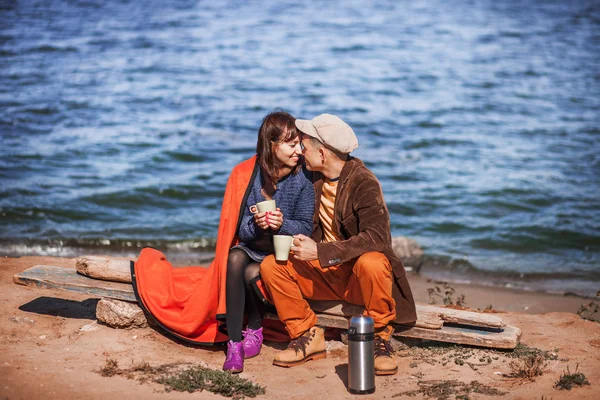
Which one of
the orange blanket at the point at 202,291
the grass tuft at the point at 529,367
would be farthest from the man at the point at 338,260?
the grass tuft at the point at 529,367

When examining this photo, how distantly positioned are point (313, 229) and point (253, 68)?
50.3 feet

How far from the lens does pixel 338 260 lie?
16.9 ft

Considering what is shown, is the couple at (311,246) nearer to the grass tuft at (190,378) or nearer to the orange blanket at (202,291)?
the orange blanket at (202,291)

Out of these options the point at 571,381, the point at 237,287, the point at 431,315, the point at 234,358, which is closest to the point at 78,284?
the point at 237,287

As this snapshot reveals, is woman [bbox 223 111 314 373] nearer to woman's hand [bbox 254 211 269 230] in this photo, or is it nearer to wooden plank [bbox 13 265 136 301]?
woman's hand [bbox 254 211 269 230]

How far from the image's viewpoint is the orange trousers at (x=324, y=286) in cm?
513

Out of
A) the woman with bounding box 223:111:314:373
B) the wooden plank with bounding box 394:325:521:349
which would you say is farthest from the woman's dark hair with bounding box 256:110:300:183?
the wooden plank with bounding box 394:325:521:349

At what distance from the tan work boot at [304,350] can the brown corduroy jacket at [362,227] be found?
1.94ft

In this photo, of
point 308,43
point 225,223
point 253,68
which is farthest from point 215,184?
point 308,43

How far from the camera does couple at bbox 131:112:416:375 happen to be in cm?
520

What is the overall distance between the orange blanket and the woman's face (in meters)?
0.33

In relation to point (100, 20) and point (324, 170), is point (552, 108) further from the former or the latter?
point (100, 20)

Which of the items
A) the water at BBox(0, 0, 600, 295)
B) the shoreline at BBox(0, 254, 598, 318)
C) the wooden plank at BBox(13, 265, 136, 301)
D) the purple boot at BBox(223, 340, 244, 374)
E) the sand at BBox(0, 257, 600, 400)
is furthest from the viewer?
the water at BBox(0, 0, 600, 295)

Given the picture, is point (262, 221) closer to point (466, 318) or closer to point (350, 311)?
point (350, 311)
